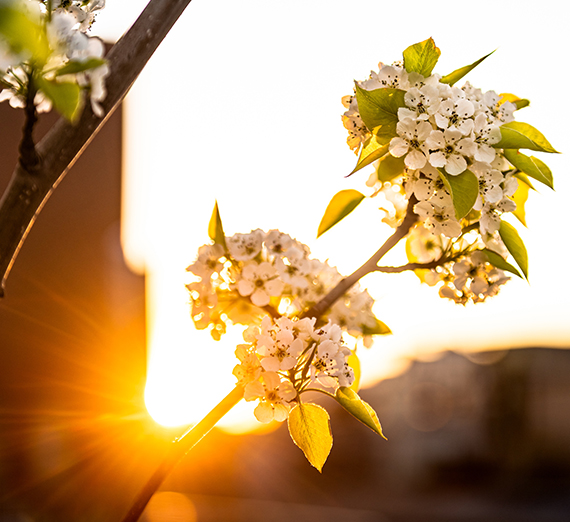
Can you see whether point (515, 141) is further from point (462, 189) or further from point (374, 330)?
point (374, 330)

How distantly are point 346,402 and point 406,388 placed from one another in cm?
1994

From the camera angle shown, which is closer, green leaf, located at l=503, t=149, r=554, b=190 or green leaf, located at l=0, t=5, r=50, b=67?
green leaf, located at l=0, t=5, r=50, b=67

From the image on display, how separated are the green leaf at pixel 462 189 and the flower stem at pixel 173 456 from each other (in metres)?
0.30

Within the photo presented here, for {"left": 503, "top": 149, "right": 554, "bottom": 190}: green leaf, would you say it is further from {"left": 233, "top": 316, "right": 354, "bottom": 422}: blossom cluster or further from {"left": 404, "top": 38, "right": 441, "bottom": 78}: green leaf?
{"left": 233, "top": 316, "right": 354, "bottom": 422}: blossom cluster

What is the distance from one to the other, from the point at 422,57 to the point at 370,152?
0.12m

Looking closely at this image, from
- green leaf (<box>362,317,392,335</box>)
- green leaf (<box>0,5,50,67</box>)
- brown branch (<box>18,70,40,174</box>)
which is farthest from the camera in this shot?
green leaf (<box>362,317,392,335</box>)

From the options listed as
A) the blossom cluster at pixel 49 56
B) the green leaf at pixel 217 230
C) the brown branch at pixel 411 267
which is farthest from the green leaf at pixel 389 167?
the blossom cluster at pixel 49 56

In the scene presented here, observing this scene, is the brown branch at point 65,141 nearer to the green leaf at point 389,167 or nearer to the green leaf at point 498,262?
the green leaf at point 389,167

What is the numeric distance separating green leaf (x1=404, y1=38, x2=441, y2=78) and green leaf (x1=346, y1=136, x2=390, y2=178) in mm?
91

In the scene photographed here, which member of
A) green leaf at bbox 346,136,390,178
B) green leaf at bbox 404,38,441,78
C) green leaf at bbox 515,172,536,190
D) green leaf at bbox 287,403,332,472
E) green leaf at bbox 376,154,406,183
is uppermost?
green leaf at bbox 404,38,441,78

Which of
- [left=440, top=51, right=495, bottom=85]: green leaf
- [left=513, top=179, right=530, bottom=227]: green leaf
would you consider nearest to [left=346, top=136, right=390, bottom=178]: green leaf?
[left=440, top=51, right=495, bottom=85]: green leaf

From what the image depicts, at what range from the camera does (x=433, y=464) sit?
19719 millimetres

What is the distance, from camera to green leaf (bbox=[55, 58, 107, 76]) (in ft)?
0.87

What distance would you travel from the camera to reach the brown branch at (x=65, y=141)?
16.1 inches
